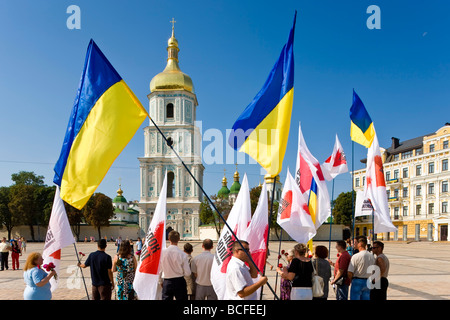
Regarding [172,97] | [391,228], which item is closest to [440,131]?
[172,97]

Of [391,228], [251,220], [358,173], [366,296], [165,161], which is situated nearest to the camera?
[366,296]

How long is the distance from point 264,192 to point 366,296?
2.97m

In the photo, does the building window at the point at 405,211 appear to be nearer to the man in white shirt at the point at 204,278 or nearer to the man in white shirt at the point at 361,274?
the man in white shirt at the point at 361,274

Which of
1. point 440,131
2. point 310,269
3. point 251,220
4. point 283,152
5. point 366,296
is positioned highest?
point 440,131

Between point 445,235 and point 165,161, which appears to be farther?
point 165,161

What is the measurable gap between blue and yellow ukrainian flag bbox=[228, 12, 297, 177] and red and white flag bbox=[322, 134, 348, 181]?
6090 millimetres

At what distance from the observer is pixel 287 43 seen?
702 centimetres

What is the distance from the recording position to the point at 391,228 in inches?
401

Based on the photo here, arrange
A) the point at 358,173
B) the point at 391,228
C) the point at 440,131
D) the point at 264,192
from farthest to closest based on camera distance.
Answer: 1. the point at 358,173
2. the point at 440,131
3. the point at 391,228
4. the point at 264,192

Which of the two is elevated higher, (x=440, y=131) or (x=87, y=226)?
(x=440, y=131)

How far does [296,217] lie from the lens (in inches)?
394

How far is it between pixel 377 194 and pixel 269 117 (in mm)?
5311

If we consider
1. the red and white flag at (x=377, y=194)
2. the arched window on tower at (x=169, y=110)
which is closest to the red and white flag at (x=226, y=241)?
the red and white flag at (x=377, y=194)

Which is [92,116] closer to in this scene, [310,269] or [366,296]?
[310,269]
